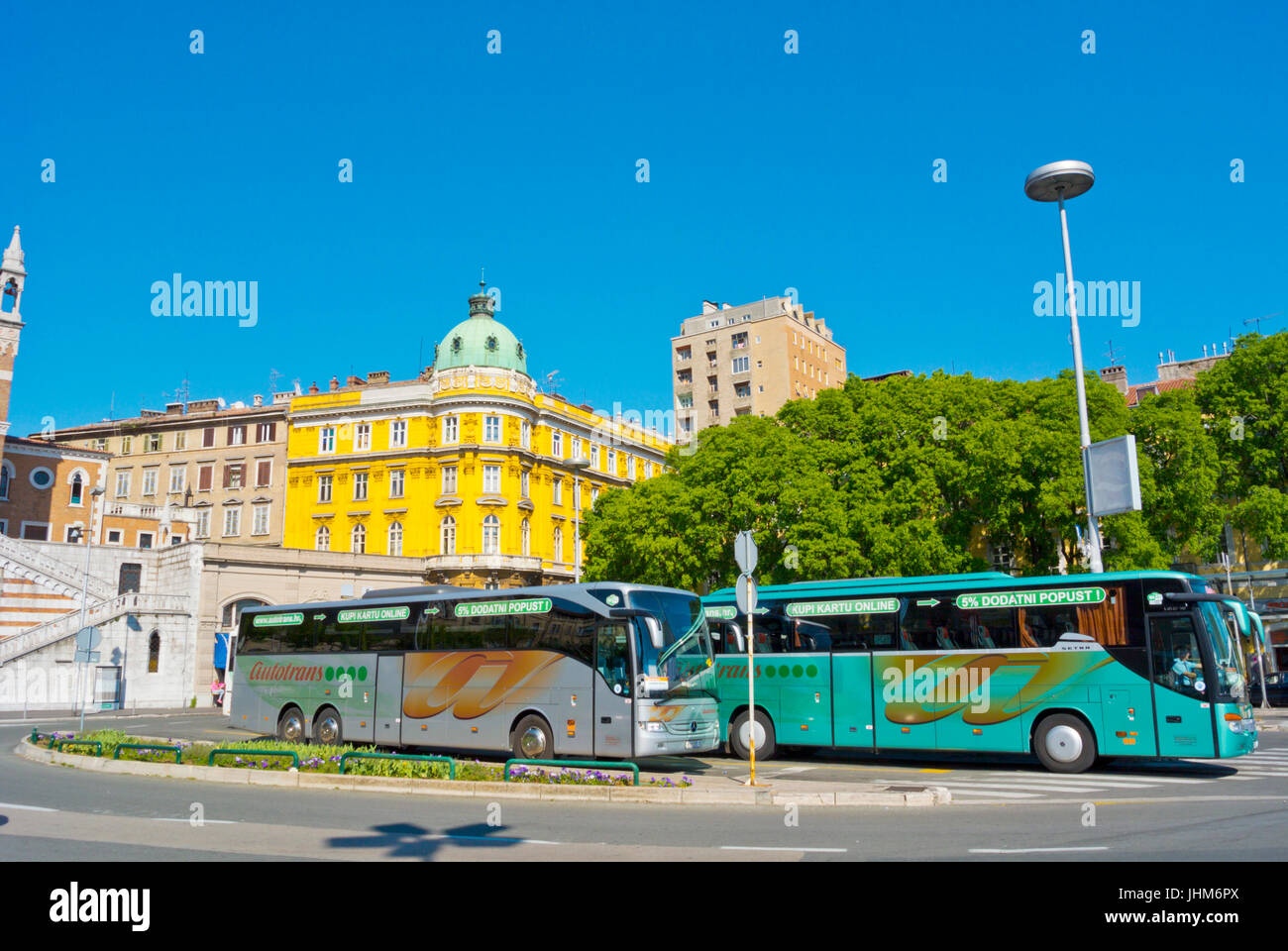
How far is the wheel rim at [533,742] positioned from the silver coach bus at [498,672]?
0.03 m

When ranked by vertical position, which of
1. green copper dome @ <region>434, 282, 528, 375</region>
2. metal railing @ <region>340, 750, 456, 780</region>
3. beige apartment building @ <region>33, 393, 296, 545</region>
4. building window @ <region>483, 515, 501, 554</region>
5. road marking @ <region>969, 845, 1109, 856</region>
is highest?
green copper dome @ <region>434, 282, 528, 375</region>

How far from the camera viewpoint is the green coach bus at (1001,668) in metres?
17.1

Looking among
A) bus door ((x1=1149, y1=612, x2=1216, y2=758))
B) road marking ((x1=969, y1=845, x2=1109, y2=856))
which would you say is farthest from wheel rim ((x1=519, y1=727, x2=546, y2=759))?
bus door ((x1=1149, y1=612, x2=1216, y2=758))

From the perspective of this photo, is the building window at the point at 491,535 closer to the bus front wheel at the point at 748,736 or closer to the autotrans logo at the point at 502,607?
the autotrans logo at the point at 502,607

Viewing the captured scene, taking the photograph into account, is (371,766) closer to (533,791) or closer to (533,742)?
(533,791)

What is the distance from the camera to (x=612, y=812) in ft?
43.9

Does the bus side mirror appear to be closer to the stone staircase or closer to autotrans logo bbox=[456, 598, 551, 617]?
autotrans logo bbox=[456, 598, 551, 617]

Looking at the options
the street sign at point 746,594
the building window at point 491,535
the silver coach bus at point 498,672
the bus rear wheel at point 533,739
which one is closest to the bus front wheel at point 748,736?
the silver coach bus at point 498,672

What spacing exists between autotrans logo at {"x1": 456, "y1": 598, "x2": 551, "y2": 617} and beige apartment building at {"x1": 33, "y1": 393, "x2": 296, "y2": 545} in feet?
170

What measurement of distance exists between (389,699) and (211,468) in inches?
2181

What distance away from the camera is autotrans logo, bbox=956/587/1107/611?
17.9 meters

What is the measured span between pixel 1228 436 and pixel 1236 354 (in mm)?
3634
